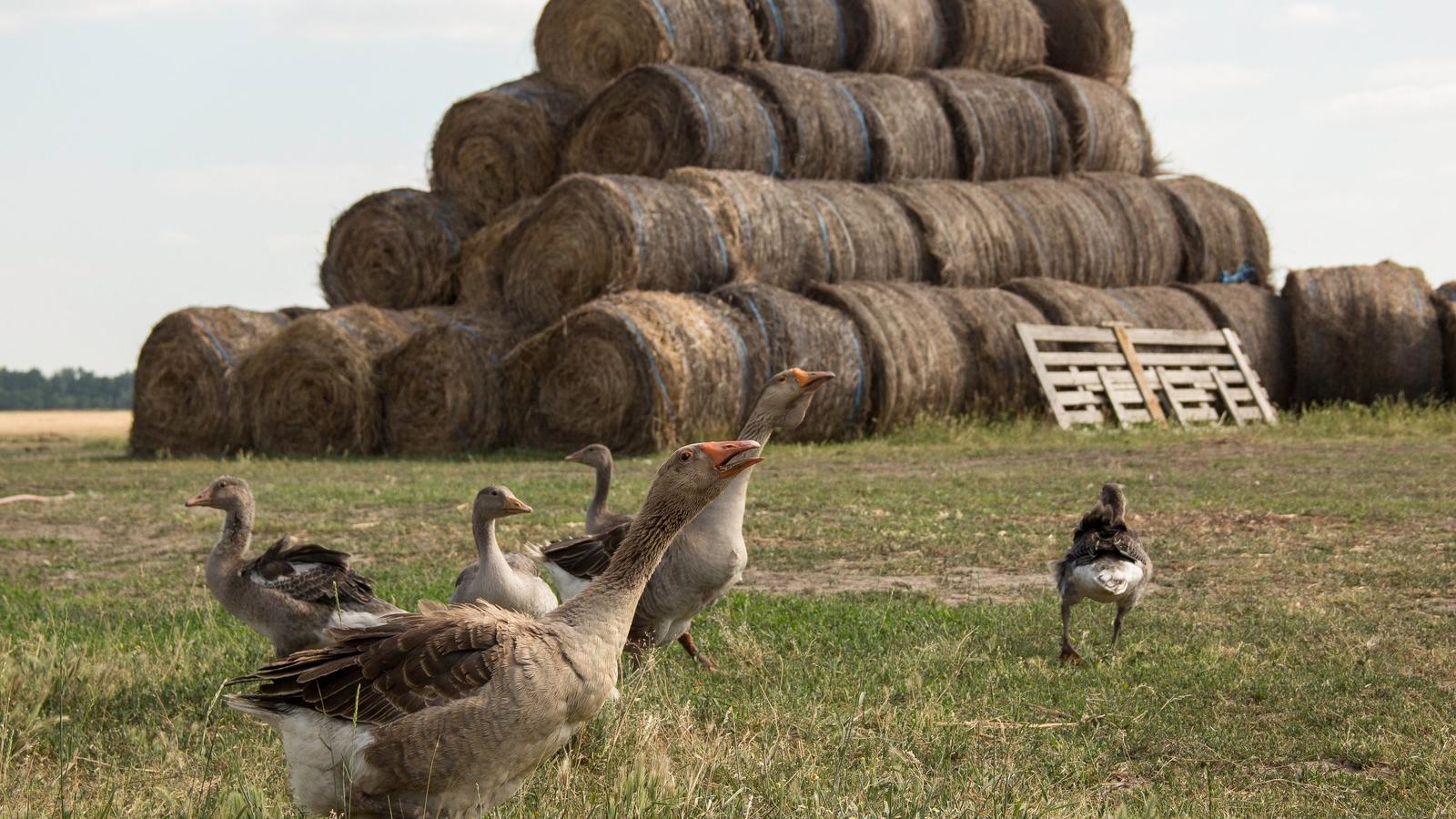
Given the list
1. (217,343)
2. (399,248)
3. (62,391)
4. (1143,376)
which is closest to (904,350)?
(1143,376)

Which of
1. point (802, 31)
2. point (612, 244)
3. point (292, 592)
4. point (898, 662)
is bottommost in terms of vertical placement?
point (898, 662)

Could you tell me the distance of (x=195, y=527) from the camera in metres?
11.6

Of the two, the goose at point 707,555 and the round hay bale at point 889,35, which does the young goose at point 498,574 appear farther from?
the round hay bale at point 889,35

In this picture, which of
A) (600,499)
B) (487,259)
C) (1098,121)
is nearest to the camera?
(600,499)

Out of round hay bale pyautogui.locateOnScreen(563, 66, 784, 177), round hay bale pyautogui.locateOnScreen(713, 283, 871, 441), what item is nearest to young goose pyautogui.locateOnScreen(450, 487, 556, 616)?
round hay bale pyautogui.locateOnScreen(713, 283, 871, 441)

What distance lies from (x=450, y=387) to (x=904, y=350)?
580cm

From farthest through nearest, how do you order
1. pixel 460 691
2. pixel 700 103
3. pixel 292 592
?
pixel 700 103, pixel 292 592, pixel 460 691

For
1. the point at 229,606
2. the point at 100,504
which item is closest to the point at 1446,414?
the point at 100,504

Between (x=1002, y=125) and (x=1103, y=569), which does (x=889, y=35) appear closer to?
(x=1002, y=125)

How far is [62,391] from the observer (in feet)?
238

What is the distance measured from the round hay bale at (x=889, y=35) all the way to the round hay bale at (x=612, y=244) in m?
5.87

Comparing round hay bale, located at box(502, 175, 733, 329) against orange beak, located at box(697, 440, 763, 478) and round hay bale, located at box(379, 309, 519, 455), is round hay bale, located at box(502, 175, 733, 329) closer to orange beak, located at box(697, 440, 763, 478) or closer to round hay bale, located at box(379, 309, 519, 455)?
round hay bale, located at box(379, 309, 519, 455)

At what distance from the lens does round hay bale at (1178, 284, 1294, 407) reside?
2461cm

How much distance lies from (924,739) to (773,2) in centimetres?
1876
